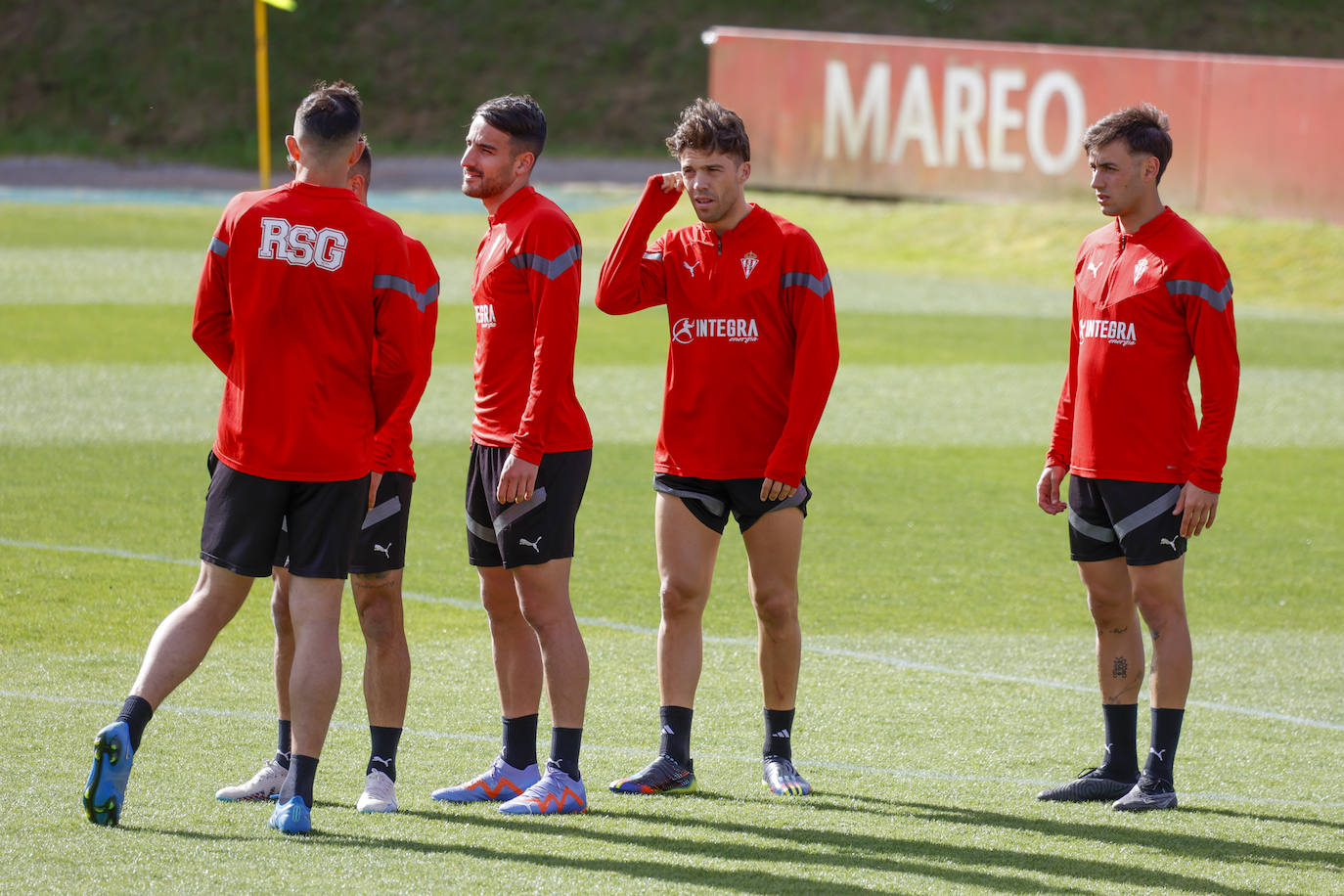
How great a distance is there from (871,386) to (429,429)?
14.2ft

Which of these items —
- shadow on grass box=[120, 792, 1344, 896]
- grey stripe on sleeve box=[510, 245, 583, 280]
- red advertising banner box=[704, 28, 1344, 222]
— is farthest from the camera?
red advertising banner box=[704, 28, 1344, 222]

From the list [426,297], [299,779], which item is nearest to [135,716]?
[299,779]

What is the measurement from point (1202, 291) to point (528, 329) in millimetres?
1923

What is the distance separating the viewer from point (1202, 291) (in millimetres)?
4879

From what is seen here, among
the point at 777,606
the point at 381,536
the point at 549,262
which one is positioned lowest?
the point at 777,606

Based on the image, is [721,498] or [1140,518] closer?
[1140,518]

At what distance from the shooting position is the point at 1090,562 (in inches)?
202

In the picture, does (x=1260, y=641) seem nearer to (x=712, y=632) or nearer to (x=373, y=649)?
(x=712, y=632)

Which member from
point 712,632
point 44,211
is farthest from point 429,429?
point 44,211

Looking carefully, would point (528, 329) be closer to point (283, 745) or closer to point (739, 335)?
point (739, 335)

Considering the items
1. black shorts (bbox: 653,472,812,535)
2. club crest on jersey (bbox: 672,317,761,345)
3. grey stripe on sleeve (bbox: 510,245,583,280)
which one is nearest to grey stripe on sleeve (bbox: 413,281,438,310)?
grey stripe on sleeve (bbox: 510,245,583,280)

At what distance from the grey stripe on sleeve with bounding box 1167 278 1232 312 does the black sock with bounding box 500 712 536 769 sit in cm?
224

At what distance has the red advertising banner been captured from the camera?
74.1 feet

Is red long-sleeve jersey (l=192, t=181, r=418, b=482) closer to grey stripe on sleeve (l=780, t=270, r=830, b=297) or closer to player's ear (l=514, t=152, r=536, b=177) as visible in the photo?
player's ear (l=514, t=152, r=536, b=177)
